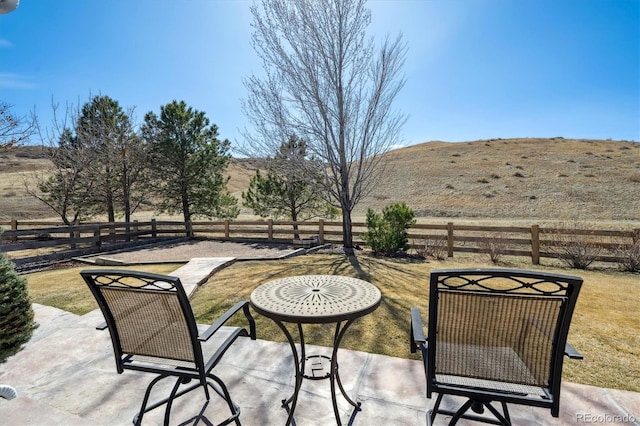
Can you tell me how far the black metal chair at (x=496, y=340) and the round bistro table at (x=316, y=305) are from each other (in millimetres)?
439

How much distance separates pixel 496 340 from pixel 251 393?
64.1 inches

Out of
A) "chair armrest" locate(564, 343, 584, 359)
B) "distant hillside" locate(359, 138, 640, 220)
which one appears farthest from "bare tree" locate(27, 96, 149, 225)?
"chair armrest" locate(564, 343, 584, 359)

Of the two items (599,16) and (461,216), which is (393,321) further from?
(461,216)

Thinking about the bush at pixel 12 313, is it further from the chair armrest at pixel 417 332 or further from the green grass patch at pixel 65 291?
the chair armrest at pixel 417 332

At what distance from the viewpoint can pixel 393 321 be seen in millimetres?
3533

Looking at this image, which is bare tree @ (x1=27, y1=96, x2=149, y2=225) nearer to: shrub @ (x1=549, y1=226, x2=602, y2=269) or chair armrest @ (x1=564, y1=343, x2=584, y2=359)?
chair armrest @ (x1=564, y1=343, x2=584, y2=359)

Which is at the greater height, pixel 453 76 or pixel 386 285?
pixel 453 76

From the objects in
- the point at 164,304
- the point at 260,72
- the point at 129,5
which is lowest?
the point at 164,304

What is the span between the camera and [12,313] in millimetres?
2527

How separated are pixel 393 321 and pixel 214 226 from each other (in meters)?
11.7

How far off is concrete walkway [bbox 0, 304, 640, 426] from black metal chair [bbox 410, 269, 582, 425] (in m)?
0.56

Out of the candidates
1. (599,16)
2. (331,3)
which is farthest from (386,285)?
(599,16)

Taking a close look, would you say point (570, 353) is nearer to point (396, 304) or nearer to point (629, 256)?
point (396, 304)

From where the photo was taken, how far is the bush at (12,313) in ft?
8.08
